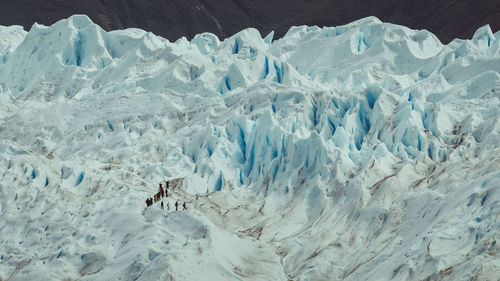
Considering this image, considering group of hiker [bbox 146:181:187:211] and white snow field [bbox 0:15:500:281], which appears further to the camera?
group of hiker [bbox 146:181:187:211]

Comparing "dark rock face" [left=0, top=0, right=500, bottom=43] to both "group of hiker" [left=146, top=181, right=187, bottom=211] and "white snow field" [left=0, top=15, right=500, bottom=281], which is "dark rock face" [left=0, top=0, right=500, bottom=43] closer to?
"white snow field" [left=0, top=15, right=500, bottom=281]

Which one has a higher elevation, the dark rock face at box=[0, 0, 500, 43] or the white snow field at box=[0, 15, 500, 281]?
the white snow field at box=[0, 15, 500, 281]

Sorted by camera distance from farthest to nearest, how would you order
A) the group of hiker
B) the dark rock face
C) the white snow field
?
the dark rock face
the group of hiker
the white snow field

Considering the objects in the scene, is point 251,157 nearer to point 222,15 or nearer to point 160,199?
point 160,199

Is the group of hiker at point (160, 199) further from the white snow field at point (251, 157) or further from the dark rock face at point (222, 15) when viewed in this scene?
the dark rock face at point (222, 15)

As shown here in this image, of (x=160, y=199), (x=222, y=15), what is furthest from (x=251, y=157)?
(x=222, y=15)

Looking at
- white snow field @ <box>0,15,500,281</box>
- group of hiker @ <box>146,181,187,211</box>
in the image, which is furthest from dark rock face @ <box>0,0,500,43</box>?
group of hiker @ <box>146,181,187,211</box>

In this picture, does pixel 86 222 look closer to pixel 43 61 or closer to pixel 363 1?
pixel 43 61

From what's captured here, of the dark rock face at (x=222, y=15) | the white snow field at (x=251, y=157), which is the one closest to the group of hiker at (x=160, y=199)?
the white snow field at (x=251, y=157)
